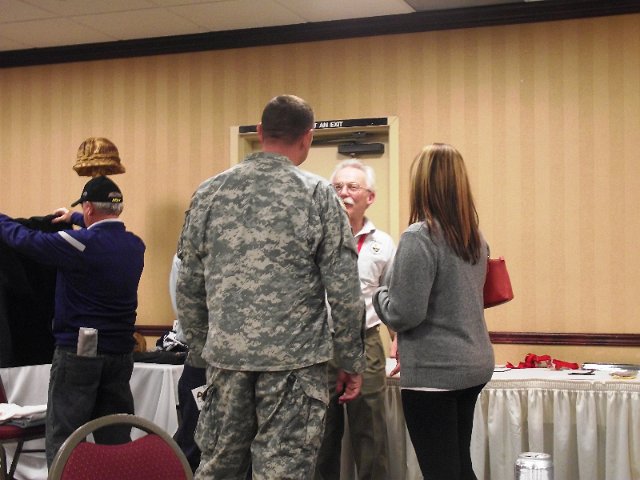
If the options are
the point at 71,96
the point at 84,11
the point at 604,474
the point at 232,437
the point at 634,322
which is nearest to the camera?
the point at 232,437

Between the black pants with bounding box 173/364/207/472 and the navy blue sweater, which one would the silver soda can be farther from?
the navy blue sweater

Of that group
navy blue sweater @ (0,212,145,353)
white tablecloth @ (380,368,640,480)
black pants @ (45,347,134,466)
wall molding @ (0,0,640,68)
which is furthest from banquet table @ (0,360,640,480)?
wall molding @ (0,0,640,68)

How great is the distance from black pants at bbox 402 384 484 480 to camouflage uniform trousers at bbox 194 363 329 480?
38 centimetres

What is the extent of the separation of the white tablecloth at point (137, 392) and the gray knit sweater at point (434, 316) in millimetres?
2253

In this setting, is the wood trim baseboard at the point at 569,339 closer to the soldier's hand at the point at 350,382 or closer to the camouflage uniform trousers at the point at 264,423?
the soldier's hand at the point at 350,382

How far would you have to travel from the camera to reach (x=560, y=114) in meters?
5.10

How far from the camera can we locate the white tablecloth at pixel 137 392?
470cm

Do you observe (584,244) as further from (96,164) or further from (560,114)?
(96,164)

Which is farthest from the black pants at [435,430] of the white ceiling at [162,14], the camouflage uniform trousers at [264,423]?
the white ceiling at [162,14]

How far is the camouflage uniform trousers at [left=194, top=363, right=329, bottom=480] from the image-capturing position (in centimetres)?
232

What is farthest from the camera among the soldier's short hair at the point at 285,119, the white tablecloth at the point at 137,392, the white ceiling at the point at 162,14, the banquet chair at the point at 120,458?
the white ceiling at the point at 162,14

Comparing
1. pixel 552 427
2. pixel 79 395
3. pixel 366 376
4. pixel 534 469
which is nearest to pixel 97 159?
pixel 79 395

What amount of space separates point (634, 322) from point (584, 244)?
1.63ft

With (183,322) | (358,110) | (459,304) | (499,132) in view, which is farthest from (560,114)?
(183,322)
